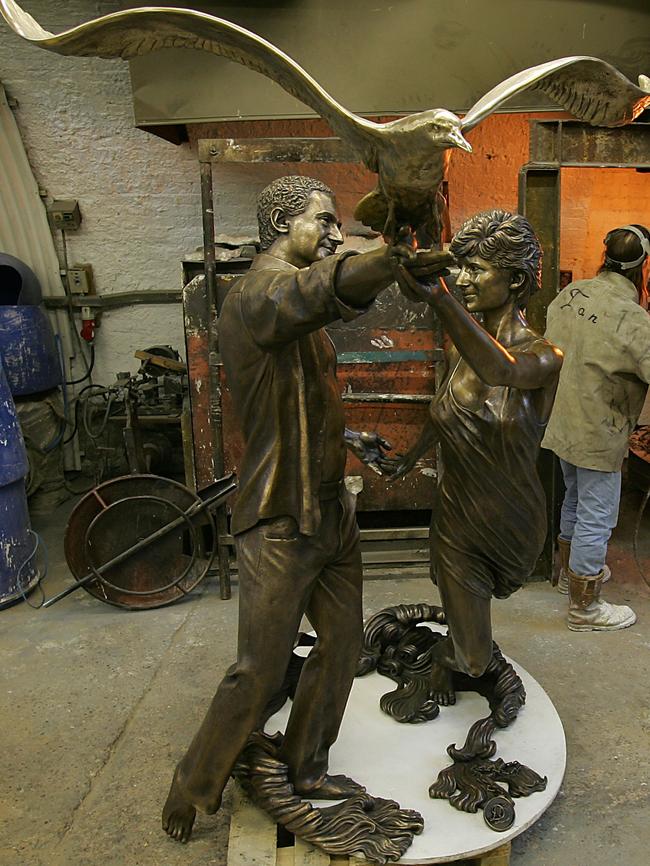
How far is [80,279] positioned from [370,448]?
4.11 metres

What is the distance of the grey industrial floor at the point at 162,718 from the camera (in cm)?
235

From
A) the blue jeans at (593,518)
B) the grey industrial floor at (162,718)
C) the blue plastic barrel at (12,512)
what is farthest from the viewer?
the blue plastic barrel at (12,512)

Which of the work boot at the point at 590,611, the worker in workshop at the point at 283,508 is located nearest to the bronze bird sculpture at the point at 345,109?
the worker in workshop at the point at 283,508

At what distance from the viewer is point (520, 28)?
412 centimetres

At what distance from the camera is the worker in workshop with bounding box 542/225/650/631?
3.58m

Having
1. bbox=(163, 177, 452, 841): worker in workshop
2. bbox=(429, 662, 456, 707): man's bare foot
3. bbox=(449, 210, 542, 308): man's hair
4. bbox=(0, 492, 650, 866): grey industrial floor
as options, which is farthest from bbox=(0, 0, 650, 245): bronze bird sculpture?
bbox=(0, 492, 650, 866): grey industrial floor

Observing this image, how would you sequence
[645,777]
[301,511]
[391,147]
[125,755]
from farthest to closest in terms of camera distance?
[125,755], [645,777], [301,511], [391,147]

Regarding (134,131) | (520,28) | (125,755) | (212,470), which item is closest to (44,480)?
(212,470)

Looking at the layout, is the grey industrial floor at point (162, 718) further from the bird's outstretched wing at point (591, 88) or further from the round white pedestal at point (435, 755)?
the bird's outstretched wing at point (591, 88)

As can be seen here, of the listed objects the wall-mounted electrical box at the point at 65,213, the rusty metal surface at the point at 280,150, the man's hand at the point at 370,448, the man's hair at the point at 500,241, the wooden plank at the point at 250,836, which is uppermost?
the rusty metal surface at the point at 280,150

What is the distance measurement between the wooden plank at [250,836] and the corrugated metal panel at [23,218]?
457 cm

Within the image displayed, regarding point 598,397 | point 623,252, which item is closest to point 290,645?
point 598,397

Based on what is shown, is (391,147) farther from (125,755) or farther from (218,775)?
(125,755)

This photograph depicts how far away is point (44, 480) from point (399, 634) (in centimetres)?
395
